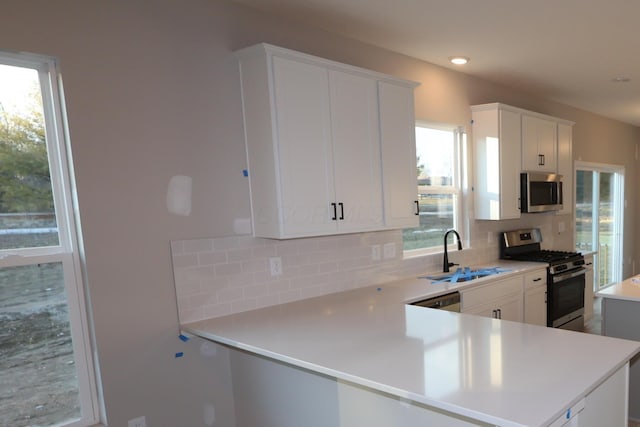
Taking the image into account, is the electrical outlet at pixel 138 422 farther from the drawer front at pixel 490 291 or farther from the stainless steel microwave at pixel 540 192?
the stainless steel microwave at pixel 540 192

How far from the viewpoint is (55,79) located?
1789mm

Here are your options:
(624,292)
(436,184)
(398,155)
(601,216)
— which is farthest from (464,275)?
(601,216)

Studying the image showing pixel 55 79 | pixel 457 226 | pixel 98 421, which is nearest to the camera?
pixel 55 79

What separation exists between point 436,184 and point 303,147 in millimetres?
1879

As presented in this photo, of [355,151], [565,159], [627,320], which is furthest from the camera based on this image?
[565,159]

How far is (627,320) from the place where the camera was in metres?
2.69

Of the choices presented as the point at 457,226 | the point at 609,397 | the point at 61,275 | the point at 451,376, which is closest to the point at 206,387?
the point at 61,275

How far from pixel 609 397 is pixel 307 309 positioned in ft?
4.71

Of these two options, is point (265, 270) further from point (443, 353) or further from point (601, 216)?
point (601, 216)

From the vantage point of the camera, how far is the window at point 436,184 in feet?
11.8

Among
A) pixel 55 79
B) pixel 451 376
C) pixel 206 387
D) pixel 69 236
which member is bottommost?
pixel 206 387

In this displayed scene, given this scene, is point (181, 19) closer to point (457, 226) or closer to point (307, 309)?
point (307, 309)

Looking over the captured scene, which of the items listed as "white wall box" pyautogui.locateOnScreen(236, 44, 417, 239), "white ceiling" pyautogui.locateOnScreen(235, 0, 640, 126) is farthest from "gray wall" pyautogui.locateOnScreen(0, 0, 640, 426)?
"white ceiling" pyautogui.locateOnScreen(235, 0, 640, 126)

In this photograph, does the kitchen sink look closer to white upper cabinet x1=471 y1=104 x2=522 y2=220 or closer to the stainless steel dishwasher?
the stainless steel dishwasher
